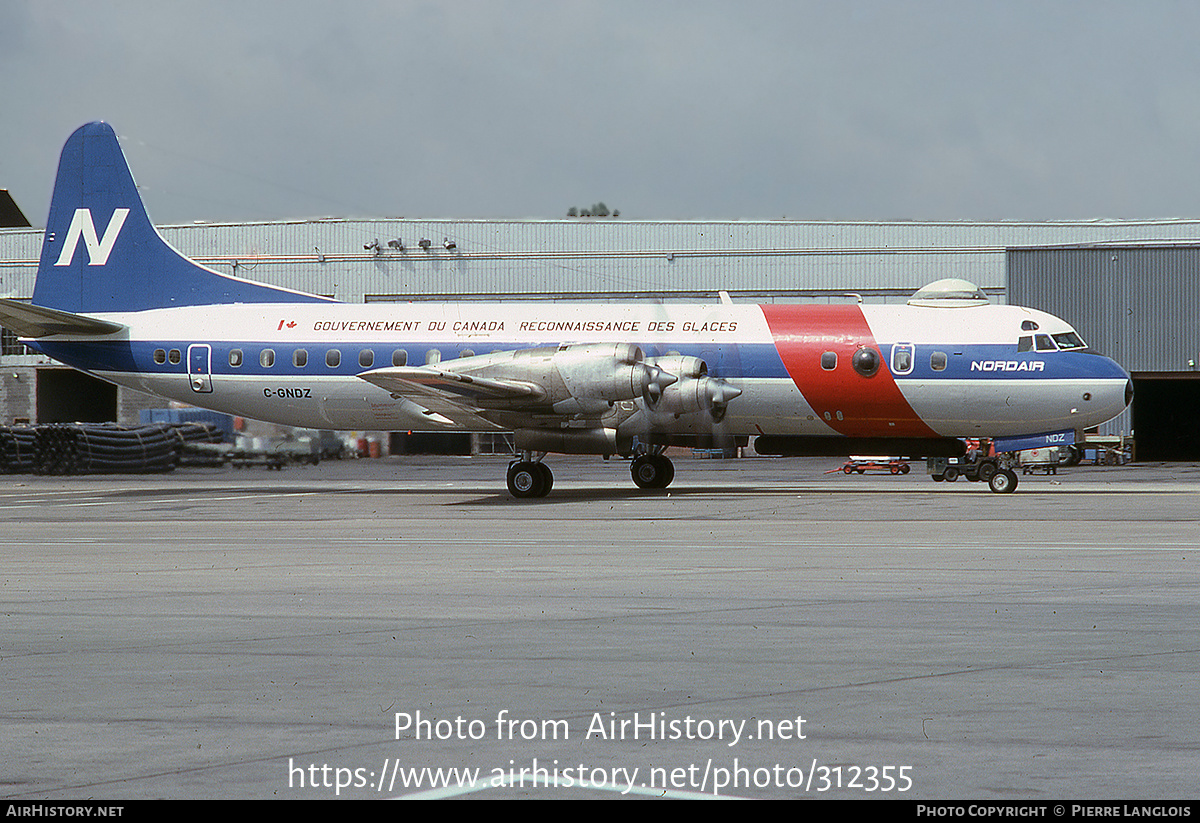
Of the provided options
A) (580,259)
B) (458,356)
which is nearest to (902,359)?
(458,356)

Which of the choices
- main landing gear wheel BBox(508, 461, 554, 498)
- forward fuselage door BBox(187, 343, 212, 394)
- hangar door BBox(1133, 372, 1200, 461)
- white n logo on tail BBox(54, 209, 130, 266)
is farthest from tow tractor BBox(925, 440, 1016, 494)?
hangar door BBox(1133, 372, 1200, 461)

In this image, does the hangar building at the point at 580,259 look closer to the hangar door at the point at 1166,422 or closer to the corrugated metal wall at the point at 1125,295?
the corrugated metal wall at the point at 1125,295

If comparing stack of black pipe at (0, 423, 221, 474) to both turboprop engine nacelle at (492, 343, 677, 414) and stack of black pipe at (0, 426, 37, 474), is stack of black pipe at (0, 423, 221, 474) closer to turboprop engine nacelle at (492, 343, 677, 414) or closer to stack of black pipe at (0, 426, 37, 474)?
stack of black pipe at (0, 426, 37, 474)

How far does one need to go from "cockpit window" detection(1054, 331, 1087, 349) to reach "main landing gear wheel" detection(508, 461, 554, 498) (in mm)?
12165

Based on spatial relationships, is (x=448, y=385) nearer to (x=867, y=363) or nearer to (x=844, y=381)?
(x=844, y=381)

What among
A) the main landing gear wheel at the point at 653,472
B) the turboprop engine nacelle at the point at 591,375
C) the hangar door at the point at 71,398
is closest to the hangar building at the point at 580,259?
the hangar door at the point at 71,398

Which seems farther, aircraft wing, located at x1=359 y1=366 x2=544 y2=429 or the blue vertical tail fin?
the blue vertical tail fin

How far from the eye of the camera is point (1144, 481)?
37750 mm

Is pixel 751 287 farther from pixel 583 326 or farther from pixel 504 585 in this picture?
pixel 504 585

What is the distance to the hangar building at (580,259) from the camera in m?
59.7

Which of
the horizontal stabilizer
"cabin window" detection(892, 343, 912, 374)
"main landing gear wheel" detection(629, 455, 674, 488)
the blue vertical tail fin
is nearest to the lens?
"cabin window" detection(892, 343, 912, 374)

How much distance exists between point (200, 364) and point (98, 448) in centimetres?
1405

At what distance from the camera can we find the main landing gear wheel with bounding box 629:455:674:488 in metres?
30.0

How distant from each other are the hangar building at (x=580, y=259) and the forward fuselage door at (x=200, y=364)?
94.5 feet
